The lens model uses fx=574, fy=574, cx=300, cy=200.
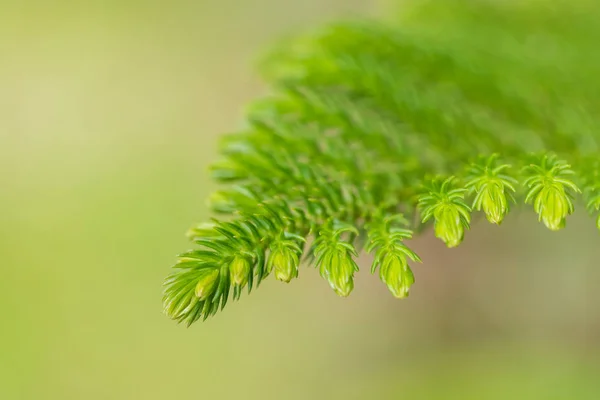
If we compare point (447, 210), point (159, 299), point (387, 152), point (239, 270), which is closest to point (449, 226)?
point (447, 210)

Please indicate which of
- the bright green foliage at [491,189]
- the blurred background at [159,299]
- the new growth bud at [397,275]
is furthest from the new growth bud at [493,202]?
the blurred background at [159,299]

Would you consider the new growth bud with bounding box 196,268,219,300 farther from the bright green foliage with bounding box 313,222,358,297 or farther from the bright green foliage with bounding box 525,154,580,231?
the bright green foliage with bounding box 525,154,580,231

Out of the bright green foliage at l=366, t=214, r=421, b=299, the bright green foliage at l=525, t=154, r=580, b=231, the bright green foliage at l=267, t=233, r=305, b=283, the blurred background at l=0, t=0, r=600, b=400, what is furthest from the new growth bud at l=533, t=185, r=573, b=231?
the blurred background at l=0, t=0, r=600, b=400

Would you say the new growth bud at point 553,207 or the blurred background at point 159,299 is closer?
the new growth bud at point 553,207

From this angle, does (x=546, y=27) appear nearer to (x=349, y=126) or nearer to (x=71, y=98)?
(x=349, y=126)

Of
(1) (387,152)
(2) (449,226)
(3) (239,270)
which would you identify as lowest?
(3) (239,270)

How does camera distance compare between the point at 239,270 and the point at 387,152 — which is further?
the point at 387,152

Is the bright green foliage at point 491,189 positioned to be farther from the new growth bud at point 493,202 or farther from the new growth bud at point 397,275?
the new growth bud at point 397,275

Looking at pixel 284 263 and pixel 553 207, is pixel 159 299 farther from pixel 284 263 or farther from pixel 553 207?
pixel 553 207
